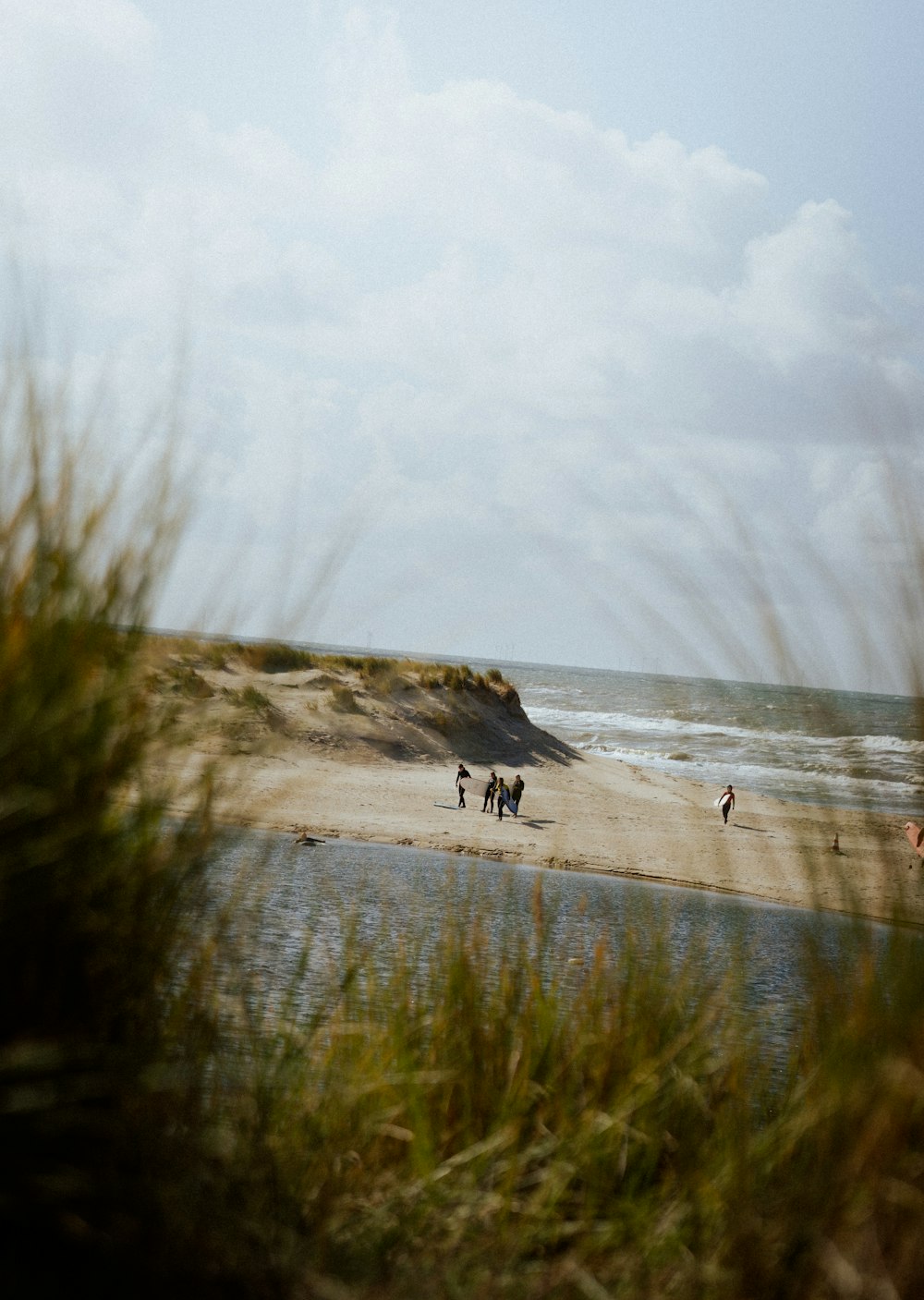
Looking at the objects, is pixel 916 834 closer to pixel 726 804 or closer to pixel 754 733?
pixel 754 733

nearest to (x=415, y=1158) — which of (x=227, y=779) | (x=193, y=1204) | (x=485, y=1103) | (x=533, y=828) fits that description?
(x=485, y=1103)

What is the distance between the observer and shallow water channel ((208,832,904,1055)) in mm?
2924

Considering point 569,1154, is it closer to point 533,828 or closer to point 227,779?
point 227,779

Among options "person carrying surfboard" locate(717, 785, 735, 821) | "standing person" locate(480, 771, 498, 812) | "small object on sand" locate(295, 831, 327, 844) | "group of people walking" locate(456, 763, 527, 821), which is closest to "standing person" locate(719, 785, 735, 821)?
"person carrying surfboard" locate(717, 785, 735, 821)

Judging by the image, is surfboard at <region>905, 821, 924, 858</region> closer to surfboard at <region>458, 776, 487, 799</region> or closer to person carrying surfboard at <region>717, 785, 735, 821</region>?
person carrying surfboard at <region>717, 785, 735, 821</region>

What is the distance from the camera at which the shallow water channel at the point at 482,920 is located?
115 inches

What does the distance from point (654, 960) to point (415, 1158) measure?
115 centimetres

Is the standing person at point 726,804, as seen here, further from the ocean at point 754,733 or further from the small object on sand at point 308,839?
the small object on sand at point 308,839

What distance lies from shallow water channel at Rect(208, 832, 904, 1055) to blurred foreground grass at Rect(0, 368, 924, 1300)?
0.25m

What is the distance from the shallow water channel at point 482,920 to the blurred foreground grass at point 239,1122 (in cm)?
25

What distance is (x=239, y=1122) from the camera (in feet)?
7.66

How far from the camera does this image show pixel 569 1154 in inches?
109

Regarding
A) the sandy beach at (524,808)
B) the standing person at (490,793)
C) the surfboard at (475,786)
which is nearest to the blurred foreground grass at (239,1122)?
the sandy beach at (524,808)

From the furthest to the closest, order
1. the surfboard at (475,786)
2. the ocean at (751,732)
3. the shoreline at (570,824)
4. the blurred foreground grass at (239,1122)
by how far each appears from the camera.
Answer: the surfboard at (475,786) < the shoreline at (570,824) < the ocean at (751,732) < the blurred foreground grass at (239,1122)
